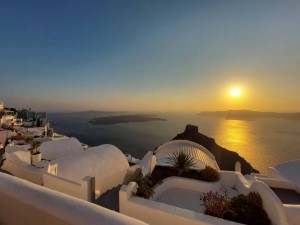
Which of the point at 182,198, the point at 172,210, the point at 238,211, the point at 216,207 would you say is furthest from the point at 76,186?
the point at 238,211

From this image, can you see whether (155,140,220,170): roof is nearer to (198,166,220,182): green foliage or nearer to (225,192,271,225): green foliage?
(198,166,220,182): green foliage

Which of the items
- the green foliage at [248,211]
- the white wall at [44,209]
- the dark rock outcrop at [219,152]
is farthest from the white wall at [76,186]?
the dark rock outcrop at [219,152]

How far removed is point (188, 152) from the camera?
12.9m

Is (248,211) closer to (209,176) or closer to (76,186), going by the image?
(209,176)

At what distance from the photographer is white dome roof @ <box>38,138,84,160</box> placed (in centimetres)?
1391

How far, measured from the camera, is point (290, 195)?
9.64 meters

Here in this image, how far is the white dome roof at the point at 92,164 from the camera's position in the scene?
954 cm

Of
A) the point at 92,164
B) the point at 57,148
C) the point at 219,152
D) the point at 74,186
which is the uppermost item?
the point at 74,186

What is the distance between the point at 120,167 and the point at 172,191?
12.6ft

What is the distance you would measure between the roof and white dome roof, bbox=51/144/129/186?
8.94 ft

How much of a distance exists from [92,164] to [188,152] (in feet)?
20.0

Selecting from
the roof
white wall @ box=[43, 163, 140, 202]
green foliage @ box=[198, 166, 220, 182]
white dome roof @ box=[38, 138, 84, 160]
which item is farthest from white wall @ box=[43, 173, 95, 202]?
white dome roof @ box=[38, 138, 84, 160]

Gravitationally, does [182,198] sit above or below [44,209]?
below

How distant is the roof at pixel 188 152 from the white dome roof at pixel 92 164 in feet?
8.94
